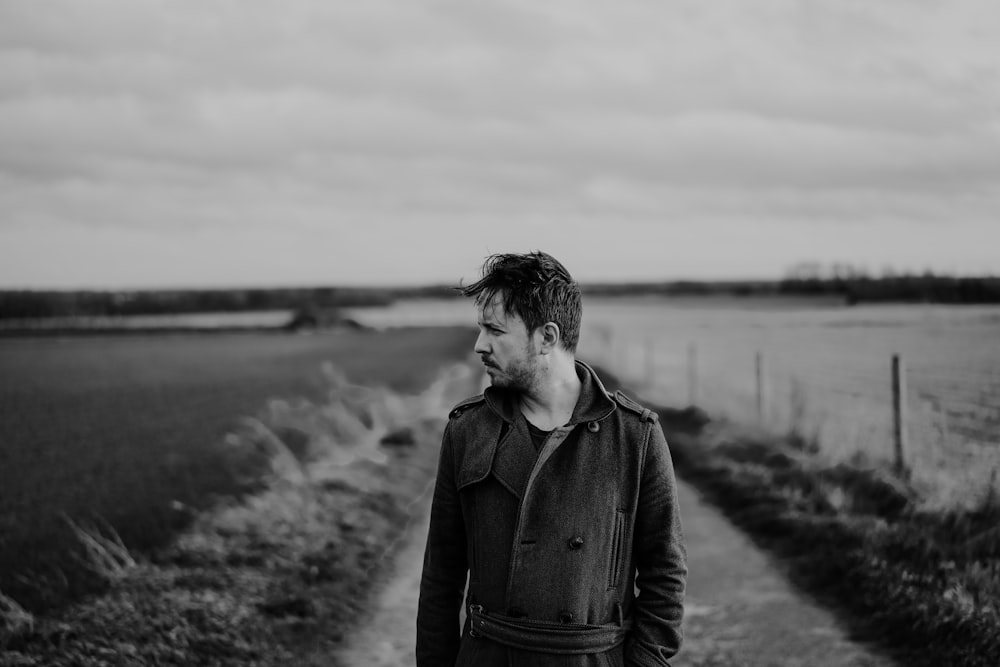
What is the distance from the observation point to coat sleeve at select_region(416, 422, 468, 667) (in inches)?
97.3

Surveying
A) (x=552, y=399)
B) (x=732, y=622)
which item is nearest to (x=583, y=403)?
(x=552, y=399)

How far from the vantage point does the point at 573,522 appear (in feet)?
7.49

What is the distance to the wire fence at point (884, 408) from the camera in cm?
806

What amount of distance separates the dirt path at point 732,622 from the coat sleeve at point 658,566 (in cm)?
295

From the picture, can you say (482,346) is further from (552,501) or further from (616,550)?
(616,550)

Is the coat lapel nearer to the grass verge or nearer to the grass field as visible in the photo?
the grass verge

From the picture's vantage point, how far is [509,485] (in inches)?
90.3

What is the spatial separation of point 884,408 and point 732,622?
30.0ft

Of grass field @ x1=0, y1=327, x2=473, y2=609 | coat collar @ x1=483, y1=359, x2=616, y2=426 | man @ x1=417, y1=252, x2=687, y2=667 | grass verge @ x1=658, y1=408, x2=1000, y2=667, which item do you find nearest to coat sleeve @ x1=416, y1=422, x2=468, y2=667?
man @ x1=417, y1=252, x2=687, y2=667

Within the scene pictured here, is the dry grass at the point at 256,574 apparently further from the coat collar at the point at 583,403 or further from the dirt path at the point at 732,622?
the coat collar at the point at 583,403

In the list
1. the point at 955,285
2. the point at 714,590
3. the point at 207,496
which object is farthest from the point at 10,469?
the point at 955,285

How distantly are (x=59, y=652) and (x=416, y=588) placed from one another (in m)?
2.81

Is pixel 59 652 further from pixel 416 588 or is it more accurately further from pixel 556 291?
pixel 556 291

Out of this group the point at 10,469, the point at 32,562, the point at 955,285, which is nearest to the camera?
the point at 32,562
